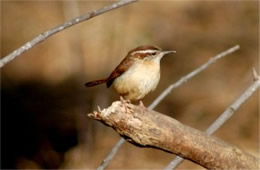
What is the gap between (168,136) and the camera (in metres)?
2.92

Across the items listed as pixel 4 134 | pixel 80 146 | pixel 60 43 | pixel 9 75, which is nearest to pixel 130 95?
pixel 80 146

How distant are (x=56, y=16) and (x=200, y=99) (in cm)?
305

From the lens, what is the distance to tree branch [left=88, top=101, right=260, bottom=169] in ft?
9.47

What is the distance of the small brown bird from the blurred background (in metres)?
2.00

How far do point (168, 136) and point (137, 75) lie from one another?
0.88m

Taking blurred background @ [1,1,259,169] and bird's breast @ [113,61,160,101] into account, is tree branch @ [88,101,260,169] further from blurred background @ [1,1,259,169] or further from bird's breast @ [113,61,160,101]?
blurred background @ [1,1,259,169]

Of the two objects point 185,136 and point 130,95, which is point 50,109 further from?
point 185,136

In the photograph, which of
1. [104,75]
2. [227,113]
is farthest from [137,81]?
[104,75]

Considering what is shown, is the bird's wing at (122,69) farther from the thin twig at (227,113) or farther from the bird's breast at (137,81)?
the thin twig at (227,113)

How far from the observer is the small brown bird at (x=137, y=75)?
3.67m

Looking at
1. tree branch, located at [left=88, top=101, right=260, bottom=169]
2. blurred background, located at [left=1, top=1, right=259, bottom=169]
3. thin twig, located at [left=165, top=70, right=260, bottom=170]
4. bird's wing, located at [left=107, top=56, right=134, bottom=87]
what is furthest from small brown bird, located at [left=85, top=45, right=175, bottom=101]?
blurred background, located at [left=1, top=1, right=259, bottom=169]

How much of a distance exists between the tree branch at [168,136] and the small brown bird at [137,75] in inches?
26.3

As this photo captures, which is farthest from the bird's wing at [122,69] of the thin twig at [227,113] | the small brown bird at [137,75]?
the thin twig at [227,113]

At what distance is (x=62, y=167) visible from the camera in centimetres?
698
